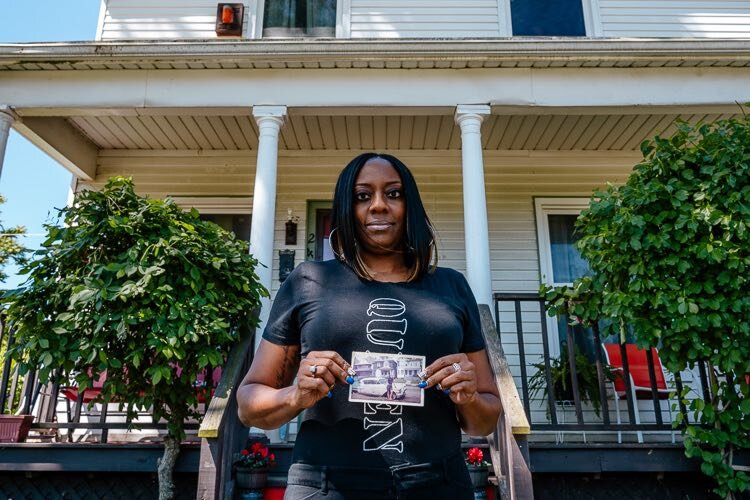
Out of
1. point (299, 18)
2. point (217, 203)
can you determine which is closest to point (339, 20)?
point (299, 18)

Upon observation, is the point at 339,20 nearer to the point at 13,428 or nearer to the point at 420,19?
the point at 420,19

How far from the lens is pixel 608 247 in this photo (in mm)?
3479

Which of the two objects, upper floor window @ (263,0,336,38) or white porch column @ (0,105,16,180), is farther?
upper floor window @ (263,0,336,38)

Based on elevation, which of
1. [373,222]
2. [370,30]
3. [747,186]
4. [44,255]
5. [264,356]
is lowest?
[264,356]

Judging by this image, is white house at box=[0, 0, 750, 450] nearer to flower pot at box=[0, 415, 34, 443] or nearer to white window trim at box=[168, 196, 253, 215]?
white window trim at box=[168, 196, 253, 215]

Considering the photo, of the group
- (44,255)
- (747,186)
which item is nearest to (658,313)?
(747,186)

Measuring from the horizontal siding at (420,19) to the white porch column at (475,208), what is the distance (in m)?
1.42

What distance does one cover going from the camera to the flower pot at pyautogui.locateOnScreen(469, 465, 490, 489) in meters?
2.88

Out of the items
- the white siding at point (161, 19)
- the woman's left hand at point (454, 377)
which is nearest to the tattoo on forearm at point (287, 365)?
the woman's left hand at point (454, 377)

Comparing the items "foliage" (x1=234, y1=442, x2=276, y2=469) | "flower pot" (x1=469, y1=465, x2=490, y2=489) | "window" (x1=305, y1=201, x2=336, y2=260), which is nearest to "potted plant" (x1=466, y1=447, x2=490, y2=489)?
"flower pot" (x1=469, y1=465, x2=490, y2=489)

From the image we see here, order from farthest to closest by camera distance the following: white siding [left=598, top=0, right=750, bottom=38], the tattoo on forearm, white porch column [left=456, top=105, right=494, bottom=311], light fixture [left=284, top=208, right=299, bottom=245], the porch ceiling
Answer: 1. light fixture [left=284, top=208, right=299, bottom=245]
2. white siding [left=598, top=0, right=750, bottom=38]
3. the porch ceiling
4. white porch column [left=456, top=105, right=494, bottom=311]
5. the tattoo on forearm

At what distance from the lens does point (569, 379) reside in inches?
192

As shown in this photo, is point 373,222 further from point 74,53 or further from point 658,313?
point 74,53

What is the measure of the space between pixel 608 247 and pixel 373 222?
2.70 m
